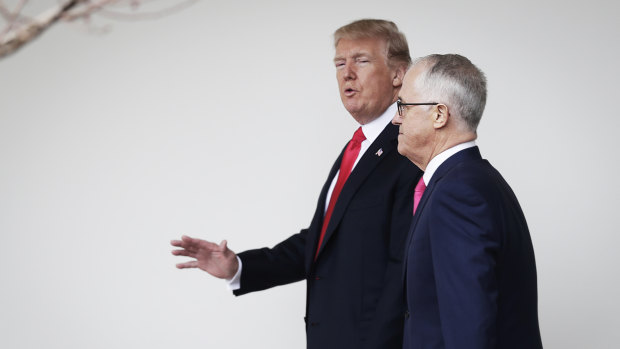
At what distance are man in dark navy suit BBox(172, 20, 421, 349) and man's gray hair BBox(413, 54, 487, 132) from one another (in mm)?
565

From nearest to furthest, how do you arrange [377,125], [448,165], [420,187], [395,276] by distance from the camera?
[448,165]
[420,187]
[395,276]
[377,125]

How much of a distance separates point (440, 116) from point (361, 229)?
2.14ft

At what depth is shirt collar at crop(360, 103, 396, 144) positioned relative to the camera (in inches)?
116

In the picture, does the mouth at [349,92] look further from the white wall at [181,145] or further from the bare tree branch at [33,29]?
the bare tree branch at [33,29]

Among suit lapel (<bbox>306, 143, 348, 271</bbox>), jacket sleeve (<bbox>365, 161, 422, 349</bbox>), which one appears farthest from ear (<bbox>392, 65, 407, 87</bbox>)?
suit lapel (<bbox>306, 143, 348, 271</bbox>)

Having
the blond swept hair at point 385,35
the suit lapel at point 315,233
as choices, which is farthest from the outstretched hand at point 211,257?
the blond swept hair at point 385,35

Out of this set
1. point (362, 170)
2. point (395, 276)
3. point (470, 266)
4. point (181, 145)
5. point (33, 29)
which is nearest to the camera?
point (33, 29)

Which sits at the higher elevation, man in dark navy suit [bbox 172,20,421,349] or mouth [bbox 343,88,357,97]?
mouth [bbox 343,88,357,97]

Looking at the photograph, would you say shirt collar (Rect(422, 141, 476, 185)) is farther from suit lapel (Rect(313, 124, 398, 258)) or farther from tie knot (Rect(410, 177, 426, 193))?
suit lapel (Rect(313, 124, 398, 258))

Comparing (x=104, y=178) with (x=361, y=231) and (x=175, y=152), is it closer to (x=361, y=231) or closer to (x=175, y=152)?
(x=175, y=152)

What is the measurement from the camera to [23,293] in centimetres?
471

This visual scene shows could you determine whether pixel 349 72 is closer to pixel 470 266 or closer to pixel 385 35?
pixel 385 35

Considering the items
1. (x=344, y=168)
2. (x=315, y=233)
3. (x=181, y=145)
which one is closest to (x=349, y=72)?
(x=344, y=168)

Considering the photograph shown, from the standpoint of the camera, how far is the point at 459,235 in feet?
6.75
